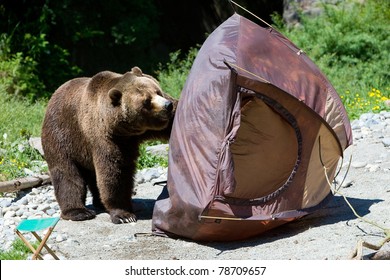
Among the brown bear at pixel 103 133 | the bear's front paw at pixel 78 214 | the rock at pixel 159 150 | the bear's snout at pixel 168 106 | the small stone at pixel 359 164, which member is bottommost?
the rock at pixel 159 150

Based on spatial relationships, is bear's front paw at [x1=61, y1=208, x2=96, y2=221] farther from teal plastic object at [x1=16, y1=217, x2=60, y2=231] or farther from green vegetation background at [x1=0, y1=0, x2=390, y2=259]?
green vegetation background at [x1=0, y1=0, x2=390, y2=259]

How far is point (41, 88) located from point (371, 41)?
6.35 m

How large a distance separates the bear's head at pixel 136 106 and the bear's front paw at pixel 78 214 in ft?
3.12

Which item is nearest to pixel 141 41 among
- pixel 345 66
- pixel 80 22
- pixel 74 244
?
pixel 80 22

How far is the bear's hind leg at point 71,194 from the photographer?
7.80 m

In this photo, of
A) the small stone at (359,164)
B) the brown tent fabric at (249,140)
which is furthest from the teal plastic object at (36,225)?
the small stone at (359,164)

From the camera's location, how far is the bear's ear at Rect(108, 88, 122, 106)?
733 cm

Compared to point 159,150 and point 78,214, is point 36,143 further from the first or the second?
point 78,214

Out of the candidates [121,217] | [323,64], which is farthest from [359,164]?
[323,64]

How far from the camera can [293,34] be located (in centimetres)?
1511

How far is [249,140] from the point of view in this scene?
20.9 ft

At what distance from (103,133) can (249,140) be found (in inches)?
69.8

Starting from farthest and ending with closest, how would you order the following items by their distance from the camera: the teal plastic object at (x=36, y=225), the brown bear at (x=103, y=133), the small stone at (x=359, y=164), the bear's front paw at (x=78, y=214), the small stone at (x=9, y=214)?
the small stone at (x=359, y=164) < the small stone at (x=9, y=214) < the bear's front paw at (x=78, y=214) < the brown bear at (x=103, y=133) < the teal plastic object at (x=36, y=225)

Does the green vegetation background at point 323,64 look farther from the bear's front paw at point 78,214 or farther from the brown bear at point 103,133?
the bear's front paw at point 78,214
